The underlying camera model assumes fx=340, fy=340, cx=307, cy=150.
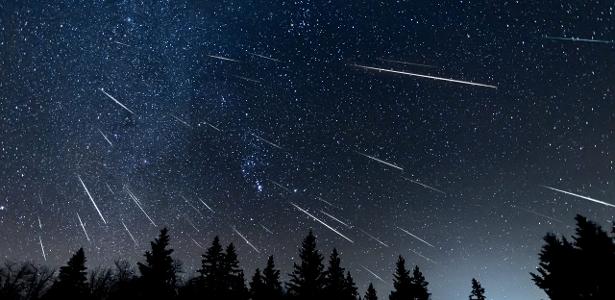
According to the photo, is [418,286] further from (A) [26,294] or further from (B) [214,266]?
(A) [26,294]

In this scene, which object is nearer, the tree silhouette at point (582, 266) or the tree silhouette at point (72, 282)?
the tree silhouette at point (582, 266)

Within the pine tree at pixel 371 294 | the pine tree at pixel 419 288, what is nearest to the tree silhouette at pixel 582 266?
the pine tree at pixel 419 288

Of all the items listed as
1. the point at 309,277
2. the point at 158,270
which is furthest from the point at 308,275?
the point at 158,270

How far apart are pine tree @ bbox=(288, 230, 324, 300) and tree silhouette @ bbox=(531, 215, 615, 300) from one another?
12.2 meters

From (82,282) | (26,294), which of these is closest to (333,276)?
(82,282)

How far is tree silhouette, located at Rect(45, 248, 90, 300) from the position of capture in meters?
20.1

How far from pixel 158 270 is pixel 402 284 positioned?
17371mm

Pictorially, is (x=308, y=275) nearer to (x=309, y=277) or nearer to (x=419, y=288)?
(x=309, y=277)

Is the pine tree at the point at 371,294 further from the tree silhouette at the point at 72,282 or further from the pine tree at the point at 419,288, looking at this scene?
the tree silhouette at the point at 72,282

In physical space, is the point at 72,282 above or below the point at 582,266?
below

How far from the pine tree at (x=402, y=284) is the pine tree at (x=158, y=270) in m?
16.2

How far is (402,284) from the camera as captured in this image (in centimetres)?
2594

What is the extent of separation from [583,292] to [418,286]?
37.6ft

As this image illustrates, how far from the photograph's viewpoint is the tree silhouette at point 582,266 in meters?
14.7
